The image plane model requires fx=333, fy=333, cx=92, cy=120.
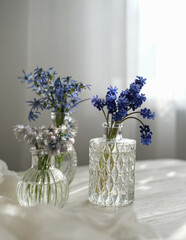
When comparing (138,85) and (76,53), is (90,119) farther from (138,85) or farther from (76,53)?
(138,85)

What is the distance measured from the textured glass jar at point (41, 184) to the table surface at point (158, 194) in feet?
0.44

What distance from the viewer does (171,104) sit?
271 centimetres

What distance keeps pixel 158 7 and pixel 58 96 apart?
197 centimetres

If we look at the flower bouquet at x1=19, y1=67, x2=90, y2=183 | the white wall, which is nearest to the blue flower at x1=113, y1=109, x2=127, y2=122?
the flower bouquet at x1=19, y1=67, x2=90, y2=183

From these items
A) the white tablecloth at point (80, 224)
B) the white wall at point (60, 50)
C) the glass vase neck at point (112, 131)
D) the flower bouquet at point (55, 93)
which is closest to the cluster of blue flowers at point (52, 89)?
the flower bouquet at point (55, 93)

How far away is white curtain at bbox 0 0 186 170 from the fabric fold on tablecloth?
1.63 m

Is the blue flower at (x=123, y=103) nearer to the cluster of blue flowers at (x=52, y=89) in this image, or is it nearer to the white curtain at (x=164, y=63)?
the cluster of blue flowers at (x=52, y=89)

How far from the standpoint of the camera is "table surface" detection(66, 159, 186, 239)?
0.82m

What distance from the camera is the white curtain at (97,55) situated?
223cm

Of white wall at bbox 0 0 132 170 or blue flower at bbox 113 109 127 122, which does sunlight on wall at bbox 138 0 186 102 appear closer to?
white wall at bbox 0 0 132 170

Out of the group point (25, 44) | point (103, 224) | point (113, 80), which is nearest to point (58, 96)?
point (103, 224)

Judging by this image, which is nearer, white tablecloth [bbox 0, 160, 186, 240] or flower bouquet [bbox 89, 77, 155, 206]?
white tablecloth [bbox 0, 160, 186, 240]

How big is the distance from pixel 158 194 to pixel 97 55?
1.59m

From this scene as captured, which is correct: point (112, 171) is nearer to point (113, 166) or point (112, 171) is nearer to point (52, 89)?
point (113, 166)
